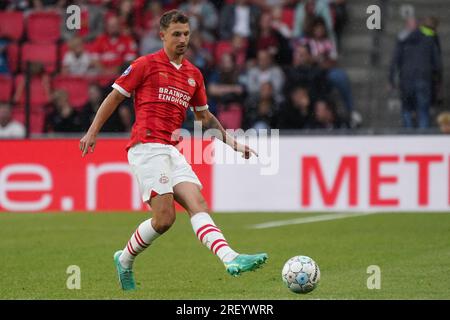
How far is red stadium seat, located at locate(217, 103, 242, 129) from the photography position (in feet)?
55.7

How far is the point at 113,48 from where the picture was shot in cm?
1819

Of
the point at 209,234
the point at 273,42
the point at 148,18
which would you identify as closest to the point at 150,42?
the point at 148,18

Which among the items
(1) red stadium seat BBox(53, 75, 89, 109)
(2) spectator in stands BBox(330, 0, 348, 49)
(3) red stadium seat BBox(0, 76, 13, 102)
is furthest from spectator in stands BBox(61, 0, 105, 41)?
(2) spectator in stands BBox(330, 0, 348, 49)

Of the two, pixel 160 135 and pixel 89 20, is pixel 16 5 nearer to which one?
pixel 89 20

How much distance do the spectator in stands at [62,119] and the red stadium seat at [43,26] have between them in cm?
203

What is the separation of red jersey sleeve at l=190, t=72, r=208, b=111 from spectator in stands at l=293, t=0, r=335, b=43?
9.56 metres

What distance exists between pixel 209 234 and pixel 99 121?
1162 millimetres

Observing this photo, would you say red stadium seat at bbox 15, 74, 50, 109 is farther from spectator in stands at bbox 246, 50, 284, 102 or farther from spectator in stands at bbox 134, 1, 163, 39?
spectator in stands at bbox 246, 50, 284, 102

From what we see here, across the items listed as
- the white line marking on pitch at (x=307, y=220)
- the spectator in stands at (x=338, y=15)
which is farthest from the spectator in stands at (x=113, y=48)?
the white line marking on pitch at (x=307, y=220)

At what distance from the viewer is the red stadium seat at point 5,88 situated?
17.4 meters

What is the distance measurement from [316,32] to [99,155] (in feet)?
14.4

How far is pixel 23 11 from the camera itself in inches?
755
